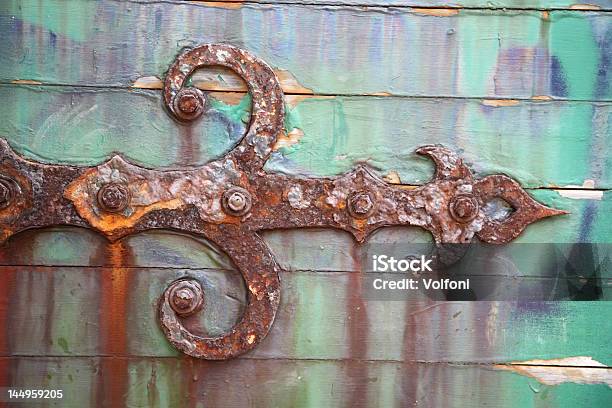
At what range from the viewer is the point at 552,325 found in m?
1.21

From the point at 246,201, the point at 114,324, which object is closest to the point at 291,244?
the point at 246,201

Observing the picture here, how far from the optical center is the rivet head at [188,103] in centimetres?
116

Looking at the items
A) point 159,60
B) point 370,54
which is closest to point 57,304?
point 159,60

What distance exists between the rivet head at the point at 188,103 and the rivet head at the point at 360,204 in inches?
12.1

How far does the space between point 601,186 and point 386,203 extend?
39cm

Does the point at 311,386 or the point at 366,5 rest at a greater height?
the point at 366,5

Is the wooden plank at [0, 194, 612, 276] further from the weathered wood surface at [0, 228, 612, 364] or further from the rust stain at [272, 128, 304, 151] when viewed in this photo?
the rust stain at [272, 128, 304, 151]

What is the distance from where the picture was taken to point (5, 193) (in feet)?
3.74

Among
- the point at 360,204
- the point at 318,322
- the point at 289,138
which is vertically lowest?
the point at 318,322

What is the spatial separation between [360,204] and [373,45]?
288mm

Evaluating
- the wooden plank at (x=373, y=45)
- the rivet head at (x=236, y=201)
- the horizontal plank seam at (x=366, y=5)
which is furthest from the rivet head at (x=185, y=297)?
the horizontal plank seam at (x=366, y=5)

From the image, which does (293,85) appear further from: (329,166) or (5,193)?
(5,193)

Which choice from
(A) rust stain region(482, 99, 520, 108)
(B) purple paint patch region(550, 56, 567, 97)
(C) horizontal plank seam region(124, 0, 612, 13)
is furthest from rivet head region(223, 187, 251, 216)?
(B) purple paint patch region(550, 56, 567, 97)
